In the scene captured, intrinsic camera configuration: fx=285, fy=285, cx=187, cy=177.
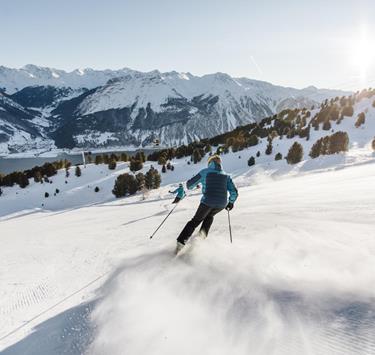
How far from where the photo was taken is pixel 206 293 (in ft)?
13.9

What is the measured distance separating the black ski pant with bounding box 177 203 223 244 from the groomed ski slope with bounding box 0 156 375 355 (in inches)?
12.2

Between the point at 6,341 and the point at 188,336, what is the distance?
8.39ft

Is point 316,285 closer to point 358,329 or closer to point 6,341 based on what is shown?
point 358,329

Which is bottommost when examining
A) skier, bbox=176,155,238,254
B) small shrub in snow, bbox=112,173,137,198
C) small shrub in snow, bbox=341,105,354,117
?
small shrub in snow, bbox=112,173,137,198

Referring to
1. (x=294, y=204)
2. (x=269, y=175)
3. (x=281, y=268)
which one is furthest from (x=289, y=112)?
(x=281, y=268)

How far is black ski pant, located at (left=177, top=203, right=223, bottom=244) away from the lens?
238 inches

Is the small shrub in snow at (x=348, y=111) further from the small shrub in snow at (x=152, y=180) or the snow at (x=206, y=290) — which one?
the snow at (x=206, y=290)

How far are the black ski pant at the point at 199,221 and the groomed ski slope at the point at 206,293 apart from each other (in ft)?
1.02

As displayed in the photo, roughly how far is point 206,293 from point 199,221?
2.24 m

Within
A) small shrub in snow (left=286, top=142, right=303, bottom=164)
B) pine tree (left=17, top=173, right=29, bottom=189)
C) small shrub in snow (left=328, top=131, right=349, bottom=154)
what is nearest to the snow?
small shrub in snow (left=286, top=142, right=303, bottom=164)

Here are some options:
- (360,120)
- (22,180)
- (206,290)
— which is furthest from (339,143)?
(22,180)

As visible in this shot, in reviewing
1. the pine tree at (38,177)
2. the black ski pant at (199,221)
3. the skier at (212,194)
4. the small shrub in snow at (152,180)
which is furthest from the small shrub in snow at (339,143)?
the pine tree at (38,177)

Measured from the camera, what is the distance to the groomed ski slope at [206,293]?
10.3ft

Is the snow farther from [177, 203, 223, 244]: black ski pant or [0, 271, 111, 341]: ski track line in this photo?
[177, 203, 223, 244]: black ski pant
